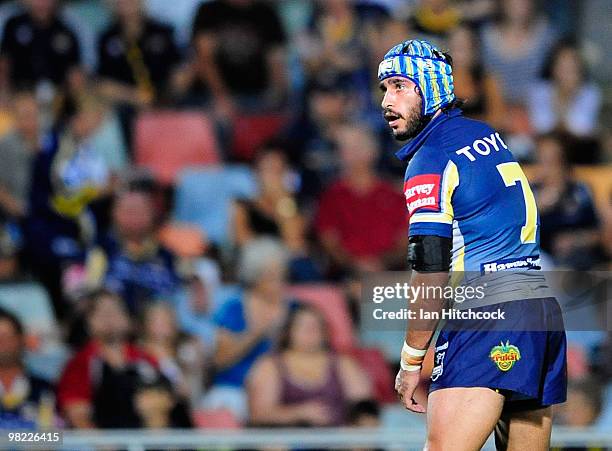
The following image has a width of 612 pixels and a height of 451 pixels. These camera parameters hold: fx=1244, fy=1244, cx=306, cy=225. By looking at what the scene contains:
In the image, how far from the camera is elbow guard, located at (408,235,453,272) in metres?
5.42

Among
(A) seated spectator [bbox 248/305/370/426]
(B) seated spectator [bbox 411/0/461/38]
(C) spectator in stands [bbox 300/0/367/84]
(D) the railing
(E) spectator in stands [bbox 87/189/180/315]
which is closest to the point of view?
(D) the railing

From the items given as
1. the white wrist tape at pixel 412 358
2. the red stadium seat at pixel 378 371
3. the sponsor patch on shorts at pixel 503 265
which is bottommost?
the red stadium seat at pixel 378 371

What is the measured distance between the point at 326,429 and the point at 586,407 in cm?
211

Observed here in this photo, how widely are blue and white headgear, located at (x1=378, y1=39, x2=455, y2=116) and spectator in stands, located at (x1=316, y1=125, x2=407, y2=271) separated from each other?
4935 millimetres

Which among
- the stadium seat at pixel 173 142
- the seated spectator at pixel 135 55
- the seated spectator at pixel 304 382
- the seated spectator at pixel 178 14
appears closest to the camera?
the seated spectator at pixel 304 382

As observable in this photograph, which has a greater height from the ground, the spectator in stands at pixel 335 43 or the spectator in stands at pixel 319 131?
the spectator in stands at pixel 335 43

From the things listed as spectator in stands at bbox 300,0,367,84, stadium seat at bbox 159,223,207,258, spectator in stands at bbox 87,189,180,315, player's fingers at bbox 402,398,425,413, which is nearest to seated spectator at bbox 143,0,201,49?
spectator in stands at bbox 300,0,367,84

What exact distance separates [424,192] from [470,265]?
41 centimetres

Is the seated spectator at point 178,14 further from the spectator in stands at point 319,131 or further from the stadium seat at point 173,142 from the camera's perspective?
the spectator in stands at point 319,131

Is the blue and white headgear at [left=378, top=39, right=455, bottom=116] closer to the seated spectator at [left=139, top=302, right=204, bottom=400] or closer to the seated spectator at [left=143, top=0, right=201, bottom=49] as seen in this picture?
the seated spectator at [left=139, top=302, right=204, bottom=400]

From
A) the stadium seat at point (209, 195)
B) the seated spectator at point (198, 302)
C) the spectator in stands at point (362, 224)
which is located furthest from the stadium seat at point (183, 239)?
the spectator in stands at point (362, 224)

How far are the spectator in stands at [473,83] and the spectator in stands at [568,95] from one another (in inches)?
17.5

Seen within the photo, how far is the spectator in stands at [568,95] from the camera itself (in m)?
11.9

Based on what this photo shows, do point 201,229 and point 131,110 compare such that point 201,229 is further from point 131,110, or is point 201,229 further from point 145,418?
point 145,418
